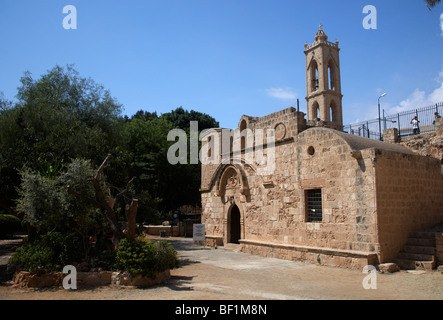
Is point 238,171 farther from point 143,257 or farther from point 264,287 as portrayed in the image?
point 143,257

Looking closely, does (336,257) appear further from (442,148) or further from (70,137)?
(70,137)

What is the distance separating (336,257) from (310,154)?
12.1ft

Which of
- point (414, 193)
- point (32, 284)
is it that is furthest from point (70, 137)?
point (414, 193)

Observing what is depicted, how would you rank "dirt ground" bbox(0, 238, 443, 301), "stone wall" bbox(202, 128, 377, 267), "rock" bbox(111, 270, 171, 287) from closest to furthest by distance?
"dirt ground" bbox(0, 238, 443, 301)
"rock" bbox(111, 270, 171, 287)
"stone wall" bbox(202, 128, 377, 267)

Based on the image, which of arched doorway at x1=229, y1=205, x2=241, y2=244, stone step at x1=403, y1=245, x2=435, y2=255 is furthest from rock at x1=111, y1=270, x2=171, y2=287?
arched doorway at x1=229, y1=205, x2=241, y2=244

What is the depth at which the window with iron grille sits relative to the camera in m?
11.8

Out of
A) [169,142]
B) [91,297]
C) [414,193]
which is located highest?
[169,142]

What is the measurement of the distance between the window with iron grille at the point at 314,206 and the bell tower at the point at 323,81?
1871 centimetres

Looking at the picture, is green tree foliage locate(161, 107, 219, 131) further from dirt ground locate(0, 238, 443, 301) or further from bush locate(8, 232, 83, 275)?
Result: bush locate(8, 232, 83, 275)

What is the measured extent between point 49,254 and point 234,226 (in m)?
9.94

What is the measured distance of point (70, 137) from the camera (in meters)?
12.5

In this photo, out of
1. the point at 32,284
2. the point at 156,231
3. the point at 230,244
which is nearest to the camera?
the point at 32,284

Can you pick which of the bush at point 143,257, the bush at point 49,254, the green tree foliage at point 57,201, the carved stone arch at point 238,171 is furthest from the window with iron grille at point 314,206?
the bush at point 49,254

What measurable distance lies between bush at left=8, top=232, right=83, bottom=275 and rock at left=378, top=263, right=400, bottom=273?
831cm
